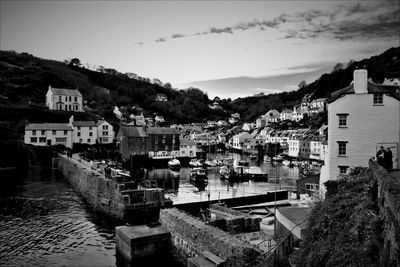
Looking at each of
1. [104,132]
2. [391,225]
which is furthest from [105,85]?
[391,225]

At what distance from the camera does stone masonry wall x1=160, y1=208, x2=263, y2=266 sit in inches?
484

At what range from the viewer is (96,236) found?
75.3 feet

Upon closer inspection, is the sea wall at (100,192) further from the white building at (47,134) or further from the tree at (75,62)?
the tree at (75,62)

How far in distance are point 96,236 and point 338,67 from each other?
189370 mm

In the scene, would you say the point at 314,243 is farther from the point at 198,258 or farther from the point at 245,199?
the point at 245,199

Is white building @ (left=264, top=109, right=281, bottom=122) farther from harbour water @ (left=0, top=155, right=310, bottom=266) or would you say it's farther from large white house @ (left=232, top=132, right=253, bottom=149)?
harbour water @ (left=0, top=155, right=310, bottom=266)

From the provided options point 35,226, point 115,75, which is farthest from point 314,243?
point 115,75

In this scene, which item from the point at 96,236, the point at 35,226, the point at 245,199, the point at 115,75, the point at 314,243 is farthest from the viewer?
the point at 115,75

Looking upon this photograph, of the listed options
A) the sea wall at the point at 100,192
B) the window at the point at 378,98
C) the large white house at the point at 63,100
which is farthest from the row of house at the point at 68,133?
the window at the point at 378,98

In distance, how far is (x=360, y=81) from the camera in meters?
18.4

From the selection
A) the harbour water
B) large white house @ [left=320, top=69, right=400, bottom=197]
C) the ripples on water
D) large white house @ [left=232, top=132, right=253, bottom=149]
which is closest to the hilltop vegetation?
large white house @ [left=232, top=132, right=253, bottom=149]

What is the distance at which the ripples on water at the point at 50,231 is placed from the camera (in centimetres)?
1878

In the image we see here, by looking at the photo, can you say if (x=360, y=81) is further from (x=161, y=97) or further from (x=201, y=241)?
(x=161, y=97)

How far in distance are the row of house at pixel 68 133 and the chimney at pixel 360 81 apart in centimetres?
6580
